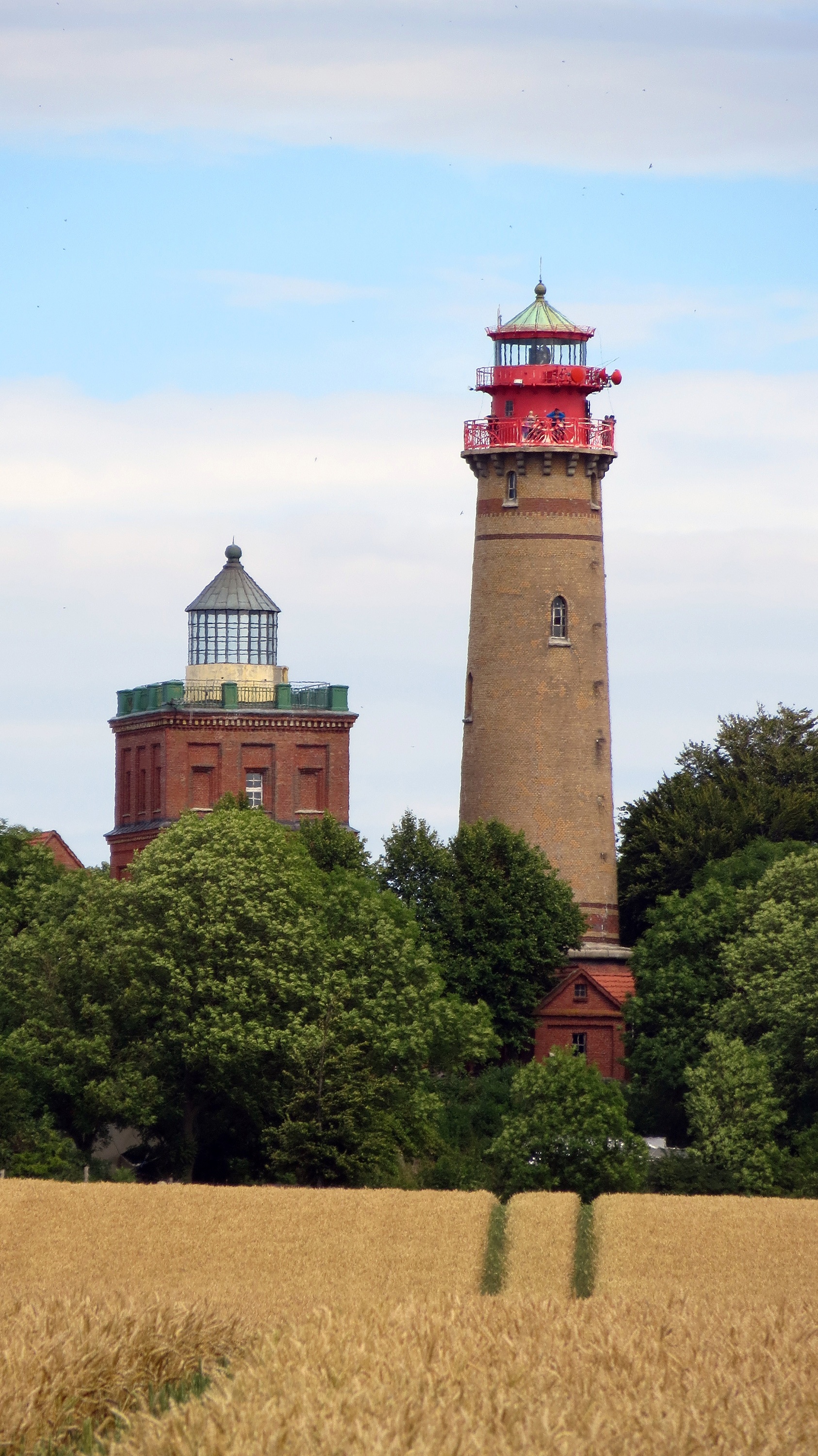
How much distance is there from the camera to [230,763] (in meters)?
93.8

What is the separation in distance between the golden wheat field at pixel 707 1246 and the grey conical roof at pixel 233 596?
45929mm

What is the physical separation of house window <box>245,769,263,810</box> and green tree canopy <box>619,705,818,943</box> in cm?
1352

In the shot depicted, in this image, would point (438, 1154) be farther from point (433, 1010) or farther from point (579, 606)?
point (579, 606)

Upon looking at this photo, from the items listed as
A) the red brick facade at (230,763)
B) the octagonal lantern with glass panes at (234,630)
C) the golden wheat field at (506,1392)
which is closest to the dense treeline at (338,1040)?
the red brick facade at (230,763)

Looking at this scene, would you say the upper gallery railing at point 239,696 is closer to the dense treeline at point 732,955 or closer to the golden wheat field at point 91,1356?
the dense treeline at point 732,955

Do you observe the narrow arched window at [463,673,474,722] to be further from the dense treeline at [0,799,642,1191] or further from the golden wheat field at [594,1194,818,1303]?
the golden wheat field at [594,1194,818,1303]

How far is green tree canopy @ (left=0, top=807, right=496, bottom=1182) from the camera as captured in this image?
2522 inches

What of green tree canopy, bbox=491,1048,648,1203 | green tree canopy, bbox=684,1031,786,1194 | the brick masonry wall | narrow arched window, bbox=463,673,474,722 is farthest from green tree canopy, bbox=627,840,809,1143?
narrow arched window, bbox=463,673,474,722

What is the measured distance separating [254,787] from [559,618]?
13914 mm

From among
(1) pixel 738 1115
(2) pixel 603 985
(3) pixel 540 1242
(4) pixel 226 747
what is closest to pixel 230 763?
(4) pixel 226 747

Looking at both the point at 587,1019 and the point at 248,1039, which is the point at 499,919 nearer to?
the point at 587,1019

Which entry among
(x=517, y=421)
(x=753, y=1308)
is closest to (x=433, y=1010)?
(x=517, y=421)

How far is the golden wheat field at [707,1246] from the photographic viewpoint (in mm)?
42031

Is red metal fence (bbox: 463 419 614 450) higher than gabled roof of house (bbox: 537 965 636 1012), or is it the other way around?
red metal fence (bbox: 463 419 614 450)
